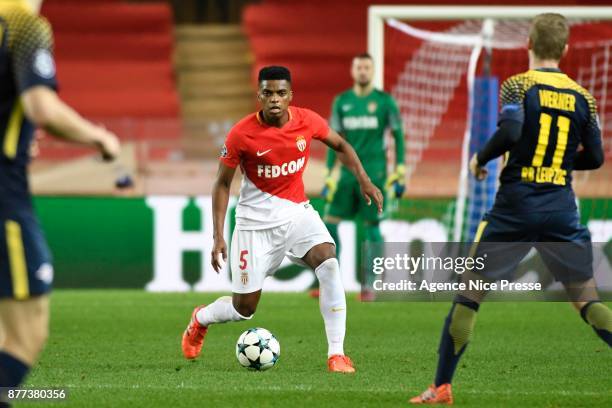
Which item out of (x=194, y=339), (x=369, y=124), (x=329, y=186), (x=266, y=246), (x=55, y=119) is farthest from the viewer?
(x=369, y=124)

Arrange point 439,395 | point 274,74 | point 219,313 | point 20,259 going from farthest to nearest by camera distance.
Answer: point 219,313
point 274,74
point 439,395
point 20,259

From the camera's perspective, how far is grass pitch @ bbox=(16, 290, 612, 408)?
6625 millimetres

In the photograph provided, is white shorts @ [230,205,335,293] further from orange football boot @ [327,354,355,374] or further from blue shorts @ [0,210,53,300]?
blue shorts @ [0,210,53,300]

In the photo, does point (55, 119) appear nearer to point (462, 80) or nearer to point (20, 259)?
point (20, 259)

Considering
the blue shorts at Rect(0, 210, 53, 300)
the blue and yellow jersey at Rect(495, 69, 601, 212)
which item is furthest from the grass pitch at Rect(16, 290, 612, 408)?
the blue shorts at Rect(0, 210, 53, 300)

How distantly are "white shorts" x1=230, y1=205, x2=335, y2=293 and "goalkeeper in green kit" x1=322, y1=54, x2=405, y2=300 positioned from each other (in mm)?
4214

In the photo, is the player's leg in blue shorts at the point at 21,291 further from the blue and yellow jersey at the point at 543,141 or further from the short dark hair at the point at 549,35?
the short dark hair at the point at 549,35

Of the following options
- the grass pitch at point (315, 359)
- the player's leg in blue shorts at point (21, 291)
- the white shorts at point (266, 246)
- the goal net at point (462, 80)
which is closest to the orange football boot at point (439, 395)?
the grass pitch at point (315, 359)

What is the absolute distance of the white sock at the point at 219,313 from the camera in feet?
26.2

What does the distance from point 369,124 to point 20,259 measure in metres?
7.80

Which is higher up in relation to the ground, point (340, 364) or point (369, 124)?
point (369, 124)

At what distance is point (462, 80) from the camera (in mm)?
18297

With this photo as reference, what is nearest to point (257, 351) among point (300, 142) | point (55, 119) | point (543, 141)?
point (300, 142)

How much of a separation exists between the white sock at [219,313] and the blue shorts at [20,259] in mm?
3225
